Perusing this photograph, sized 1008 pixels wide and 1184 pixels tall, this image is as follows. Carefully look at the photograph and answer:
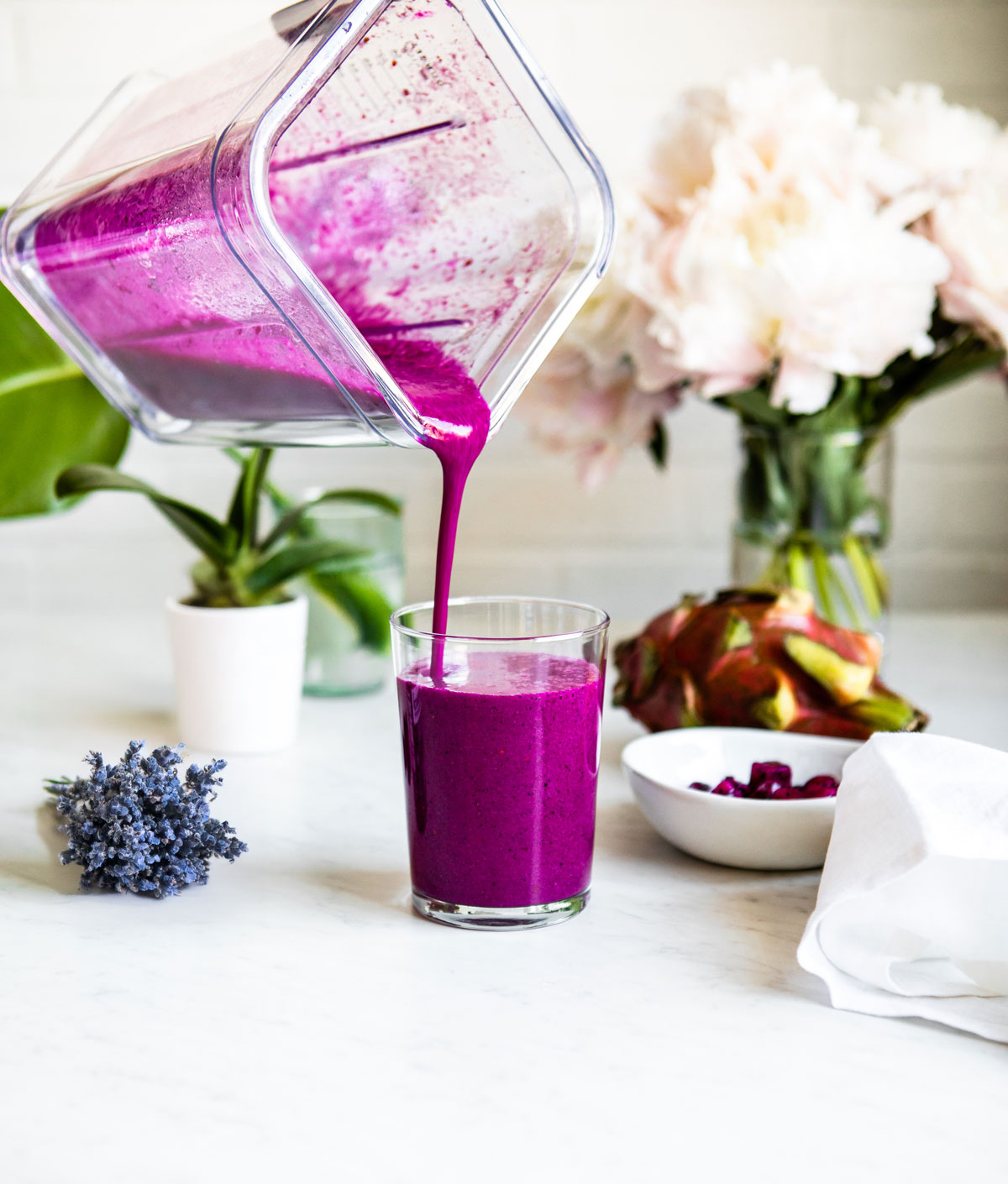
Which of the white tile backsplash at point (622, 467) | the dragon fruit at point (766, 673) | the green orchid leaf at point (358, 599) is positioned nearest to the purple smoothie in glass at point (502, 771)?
the dragon fruit at point (766, 673)

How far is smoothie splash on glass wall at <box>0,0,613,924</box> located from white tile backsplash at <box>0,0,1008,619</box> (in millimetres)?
570

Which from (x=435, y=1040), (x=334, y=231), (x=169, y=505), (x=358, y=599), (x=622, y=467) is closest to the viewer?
(x=435, y=1040)

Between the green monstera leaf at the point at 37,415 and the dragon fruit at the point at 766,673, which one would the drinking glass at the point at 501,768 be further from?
the green monstera leaf at the point at 37,415

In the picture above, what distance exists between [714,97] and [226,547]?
54cm

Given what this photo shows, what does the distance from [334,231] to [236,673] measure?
34 cm

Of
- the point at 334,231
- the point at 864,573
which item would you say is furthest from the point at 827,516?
the point at 334,231

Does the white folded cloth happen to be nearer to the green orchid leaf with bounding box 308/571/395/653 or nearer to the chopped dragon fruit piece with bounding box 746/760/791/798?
the chopped dragon fruit piece with bounding box 746/760/791/798

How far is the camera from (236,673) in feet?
3.17

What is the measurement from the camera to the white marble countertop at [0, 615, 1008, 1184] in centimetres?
48

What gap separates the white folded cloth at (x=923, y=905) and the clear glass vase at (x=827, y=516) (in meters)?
0.51

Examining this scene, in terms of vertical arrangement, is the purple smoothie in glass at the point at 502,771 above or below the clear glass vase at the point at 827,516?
below

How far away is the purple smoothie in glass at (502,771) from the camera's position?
65 centimetres

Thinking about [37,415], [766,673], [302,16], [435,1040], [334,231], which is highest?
[302,16]

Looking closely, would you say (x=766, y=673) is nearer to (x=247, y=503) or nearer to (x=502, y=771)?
(x=502, y=771)
